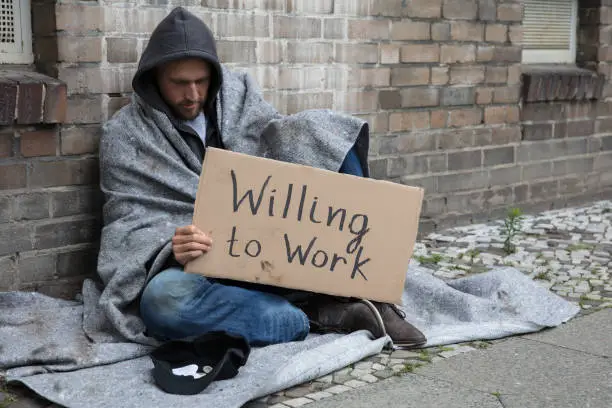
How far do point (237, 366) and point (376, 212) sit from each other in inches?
32.3

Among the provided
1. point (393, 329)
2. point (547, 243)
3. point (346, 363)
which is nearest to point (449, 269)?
point (547, 243)

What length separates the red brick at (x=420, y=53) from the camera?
5.70 metres

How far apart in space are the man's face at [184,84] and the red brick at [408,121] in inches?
73.2

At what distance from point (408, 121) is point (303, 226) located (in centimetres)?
230

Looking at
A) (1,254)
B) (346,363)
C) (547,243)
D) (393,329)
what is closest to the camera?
(346,363)

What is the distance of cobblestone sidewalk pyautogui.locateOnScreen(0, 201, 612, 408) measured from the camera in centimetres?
339

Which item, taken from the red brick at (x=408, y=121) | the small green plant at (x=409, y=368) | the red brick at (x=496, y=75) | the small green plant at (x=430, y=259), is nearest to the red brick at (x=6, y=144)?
the small green plant at (x=409, y=368)

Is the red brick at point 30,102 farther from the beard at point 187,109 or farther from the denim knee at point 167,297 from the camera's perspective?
the denim knee at point 167,297

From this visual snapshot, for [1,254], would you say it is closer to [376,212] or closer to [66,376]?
[66,376]

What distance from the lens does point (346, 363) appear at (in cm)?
349

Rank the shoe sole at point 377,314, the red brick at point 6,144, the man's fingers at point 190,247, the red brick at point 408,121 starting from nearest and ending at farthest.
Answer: the man's fingers at point 190,247 → the shoe sole at point 377,314 → the red brick at point 6,144 → the red brick at point 408,121

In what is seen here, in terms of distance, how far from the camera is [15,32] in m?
4.14

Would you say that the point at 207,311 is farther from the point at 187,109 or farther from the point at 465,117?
the point at 465,117

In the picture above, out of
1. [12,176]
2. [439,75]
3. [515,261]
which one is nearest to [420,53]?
[439,75]
